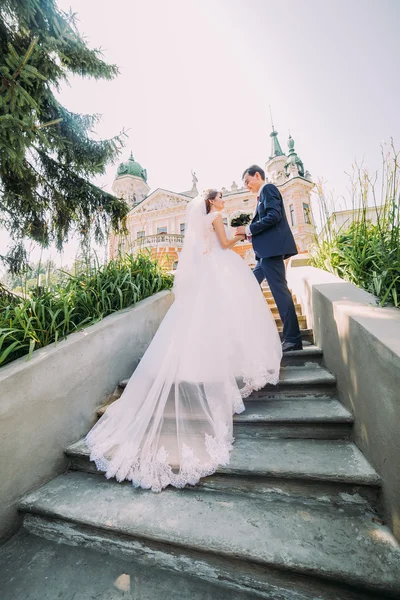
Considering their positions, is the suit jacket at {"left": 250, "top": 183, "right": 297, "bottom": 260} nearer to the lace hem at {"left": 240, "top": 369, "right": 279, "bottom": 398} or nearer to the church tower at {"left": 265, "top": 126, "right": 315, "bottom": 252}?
the lace hem at {"left": 240, "top": 369, "right": 279, "bottom": 398}

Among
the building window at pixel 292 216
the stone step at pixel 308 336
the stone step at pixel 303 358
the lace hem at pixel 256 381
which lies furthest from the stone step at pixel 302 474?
the building window at pixel 292 216

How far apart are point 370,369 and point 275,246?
5.50ft

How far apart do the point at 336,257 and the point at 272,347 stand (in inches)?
59.1

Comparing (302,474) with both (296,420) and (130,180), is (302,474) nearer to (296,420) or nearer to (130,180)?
(296,420)

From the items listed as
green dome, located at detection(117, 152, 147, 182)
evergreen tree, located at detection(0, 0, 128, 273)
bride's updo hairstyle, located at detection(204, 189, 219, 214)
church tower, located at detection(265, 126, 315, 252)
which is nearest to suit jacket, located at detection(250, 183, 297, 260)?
bride's updo hairstyle, located at detection(204, 189, 219, 214)

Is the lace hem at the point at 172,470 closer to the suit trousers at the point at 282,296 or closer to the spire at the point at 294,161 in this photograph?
the suit trousers at the point at 282,296

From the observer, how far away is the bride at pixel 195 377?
1574 millimetres

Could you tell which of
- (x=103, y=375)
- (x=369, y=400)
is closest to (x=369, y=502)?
(x=369, y=400)

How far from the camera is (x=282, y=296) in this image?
2.73 meters

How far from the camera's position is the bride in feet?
5.16

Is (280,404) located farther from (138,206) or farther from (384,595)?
(138,206)

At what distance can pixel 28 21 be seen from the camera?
9.46ft

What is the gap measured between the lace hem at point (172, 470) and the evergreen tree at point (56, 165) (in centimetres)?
312

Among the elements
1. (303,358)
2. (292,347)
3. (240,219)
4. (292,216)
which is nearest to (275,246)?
(240,219)
